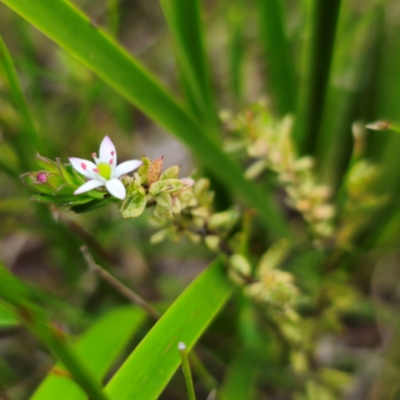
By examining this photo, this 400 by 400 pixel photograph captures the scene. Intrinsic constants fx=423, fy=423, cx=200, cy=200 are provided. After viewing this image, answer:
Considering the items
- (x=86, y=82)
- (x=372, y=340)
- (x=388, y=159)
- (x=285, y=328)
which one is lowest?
(x=285, y=328)

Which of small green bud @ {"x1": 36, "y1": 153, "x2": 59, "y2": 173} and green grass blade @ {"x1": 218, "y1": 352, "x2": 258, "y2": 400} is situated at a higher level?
green grass blade @ {"x1": 218, "y1": 352, "x2": 258, "y2": 400}

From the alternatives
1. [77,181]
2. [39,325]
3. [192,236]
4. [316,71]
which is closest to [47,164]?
[77,181]

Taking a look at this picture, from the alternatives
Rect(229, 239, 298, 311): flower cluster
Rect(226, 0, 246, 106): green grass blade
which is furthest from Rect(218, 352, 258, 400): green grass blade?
Rect(226, 0, 246, 106): green grass blade

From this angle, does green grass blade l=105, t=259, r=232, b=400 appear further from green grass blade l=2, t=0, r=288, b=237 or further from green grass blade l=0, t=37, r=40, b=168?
green grass blade l=0, t=37, r=40, b=168

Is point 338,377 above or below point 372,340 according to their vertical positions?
below

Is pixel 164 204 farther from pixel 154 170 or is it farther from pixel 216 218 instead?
pixel 216 218

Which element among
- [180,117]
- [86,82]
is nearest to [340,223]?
[180,117]

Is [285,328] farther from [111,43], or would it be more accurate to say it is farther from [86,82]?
[86,82]
